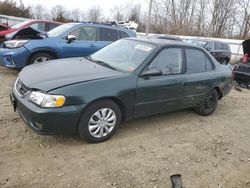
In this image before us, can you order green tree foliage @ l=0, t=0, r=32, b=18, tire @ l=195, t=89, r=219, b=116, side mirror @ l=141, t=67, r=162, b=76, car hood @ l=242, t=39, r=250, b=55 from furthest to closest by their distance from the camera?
green tree foliage @ l=0, t=0, r=32, b=18, car hood @ l=242, t=39, r=250, b=55, tire @ l=195, t=89, r=219, b=116, side mirror @ l=141, t=67, r=162, b=76

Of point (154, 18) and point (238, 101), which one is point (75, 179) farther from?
point (154, 18)

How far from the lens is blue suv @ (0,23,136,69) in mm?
7301

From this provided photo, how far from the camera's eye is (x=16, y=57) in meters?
7.20

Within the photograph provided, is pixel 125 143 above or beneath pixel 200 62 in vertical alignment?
beneath

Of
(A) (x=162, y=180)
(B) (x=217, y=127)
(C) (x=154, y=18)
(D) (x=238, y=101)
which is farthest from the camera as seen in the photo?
(C) (x=154, y=18)

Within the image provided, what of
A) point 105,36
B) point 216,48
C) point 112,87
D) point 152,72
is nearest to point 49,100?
point 112,87

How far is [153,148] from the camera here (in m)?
4.29

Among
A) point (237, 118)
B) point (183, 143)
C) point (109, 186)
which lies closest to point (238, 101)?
point (237, 118)

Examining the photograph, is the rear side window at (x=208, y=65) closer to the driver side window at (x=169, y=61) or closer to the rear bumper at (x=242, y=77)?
the driver side window at (x=169, y=61)

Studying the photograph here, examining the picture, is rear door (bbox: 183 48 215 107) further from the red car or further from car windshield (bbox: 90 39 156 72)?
the red car

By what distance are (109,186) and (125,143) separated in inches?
43.4

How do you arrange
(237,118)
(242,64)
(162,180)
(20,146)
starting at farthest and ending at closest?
(242,64), (237,118), (20,146), (162,180)

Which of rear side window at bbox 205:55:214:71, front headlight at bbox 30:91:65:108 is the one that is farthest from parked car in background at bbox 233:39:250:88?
front headlight at bbox 30:91:65:108

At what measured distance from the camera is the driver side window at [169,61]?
476cm
